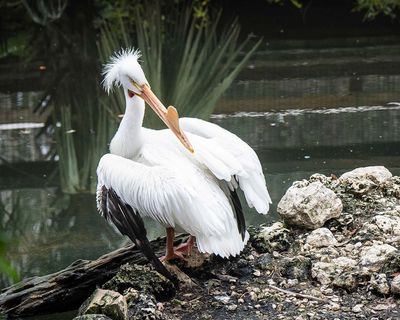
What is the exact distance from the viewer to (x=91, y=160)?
5750 millimetres

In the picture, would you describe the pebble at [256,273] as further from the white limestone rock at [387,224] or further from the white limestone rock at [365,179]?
the white limestone rock at [365,179]

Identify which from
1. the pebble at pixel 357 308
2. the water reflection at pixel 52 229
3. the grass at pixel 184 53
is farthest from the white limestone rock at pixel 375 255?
the grass at pixel 184 53

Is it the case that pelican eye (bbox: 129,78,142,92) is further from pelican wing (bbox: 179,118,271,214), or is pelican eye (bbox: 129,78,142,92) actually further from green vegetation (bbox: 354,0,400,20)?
green vegetation (bbox: 354,0,400,20)

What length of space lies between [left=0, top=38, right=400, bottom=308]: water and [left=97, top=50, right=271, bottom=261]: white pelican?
0.53 meters

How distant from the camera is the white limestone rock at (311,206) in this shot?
3674 millimetres

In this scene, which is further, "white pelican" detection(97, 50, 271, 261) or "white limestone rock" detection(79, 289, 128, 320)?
"white pelican" detection(97, 50, 271, 261)

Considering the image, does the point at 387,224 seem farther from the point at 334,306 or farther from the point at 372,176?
the point at 334,306

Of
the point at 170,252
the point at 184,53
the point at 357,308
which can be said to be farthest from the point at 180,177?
the point at 184,53

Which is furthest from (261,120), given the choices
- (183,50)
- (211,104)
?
(183,50)

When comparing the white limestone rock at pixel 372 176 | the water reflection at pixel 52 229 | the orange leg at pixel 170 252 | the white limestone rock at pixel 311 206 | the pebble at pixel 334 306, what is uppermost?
the white limestone rock at pixel 372 176

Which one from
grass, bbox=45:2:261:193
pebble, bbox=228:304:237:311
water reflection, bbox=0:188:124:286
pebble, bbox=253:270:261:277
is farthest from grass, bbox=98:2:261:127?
pebble, bbox=228:304:237:311

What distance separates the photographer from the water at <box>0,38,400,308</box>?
4.55 m

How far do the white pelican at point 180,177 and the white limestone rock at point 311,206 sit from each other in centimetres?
25

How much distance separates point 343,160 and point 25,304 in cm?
256
